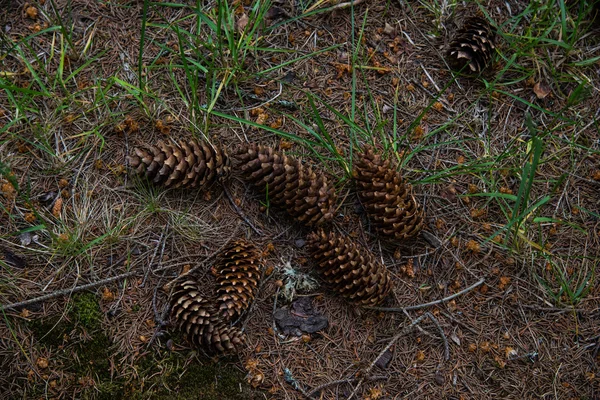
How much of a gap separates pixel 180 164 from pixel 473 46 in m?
1.60

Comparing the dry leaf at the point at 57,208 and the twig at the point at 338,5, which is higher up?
the twig at the point at 338,5

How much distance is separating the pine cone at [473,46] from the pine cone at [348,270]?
3.83 ft

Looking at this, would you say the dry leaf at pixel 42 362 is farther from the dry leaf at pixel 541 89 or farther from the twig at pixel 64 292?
the dry leaf at pixel 541 89

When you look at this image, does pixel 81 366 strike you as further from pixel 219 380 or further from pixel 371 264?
pixel 371 264

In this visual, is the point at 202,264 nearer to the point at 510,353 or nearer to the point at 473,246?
the point at 473,246

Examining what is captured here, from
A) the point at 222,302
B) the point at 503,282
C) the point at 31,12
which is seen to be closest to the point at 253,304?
the point at 222,302

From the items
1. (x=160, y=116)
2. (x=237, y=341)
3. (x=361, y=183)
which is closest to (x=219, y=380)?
(x=237, y=341)

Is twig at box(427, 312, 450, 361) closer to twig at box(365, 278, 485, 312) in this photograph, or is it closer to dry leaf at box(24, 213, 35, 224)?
twig at box(365, 278, 485, 312)

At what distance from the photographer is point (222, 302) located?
7.41 ft

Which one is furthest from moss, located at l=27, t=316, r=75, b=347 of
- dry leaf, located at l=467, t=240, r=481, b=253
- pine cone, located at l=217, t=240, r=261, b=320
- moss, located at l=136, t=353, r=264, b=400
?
dry leaf, located at l=467, t=240, r=481, b=253

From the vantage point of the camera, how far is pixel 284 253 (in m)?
2.44

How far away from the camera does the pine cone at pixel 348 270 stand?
2309 millimetres

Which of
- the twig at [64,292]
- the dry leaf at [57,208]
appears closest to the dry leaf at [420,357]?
the twig at [64,292]

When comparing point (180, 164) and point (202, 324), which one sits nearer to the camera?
point (202, 324)
